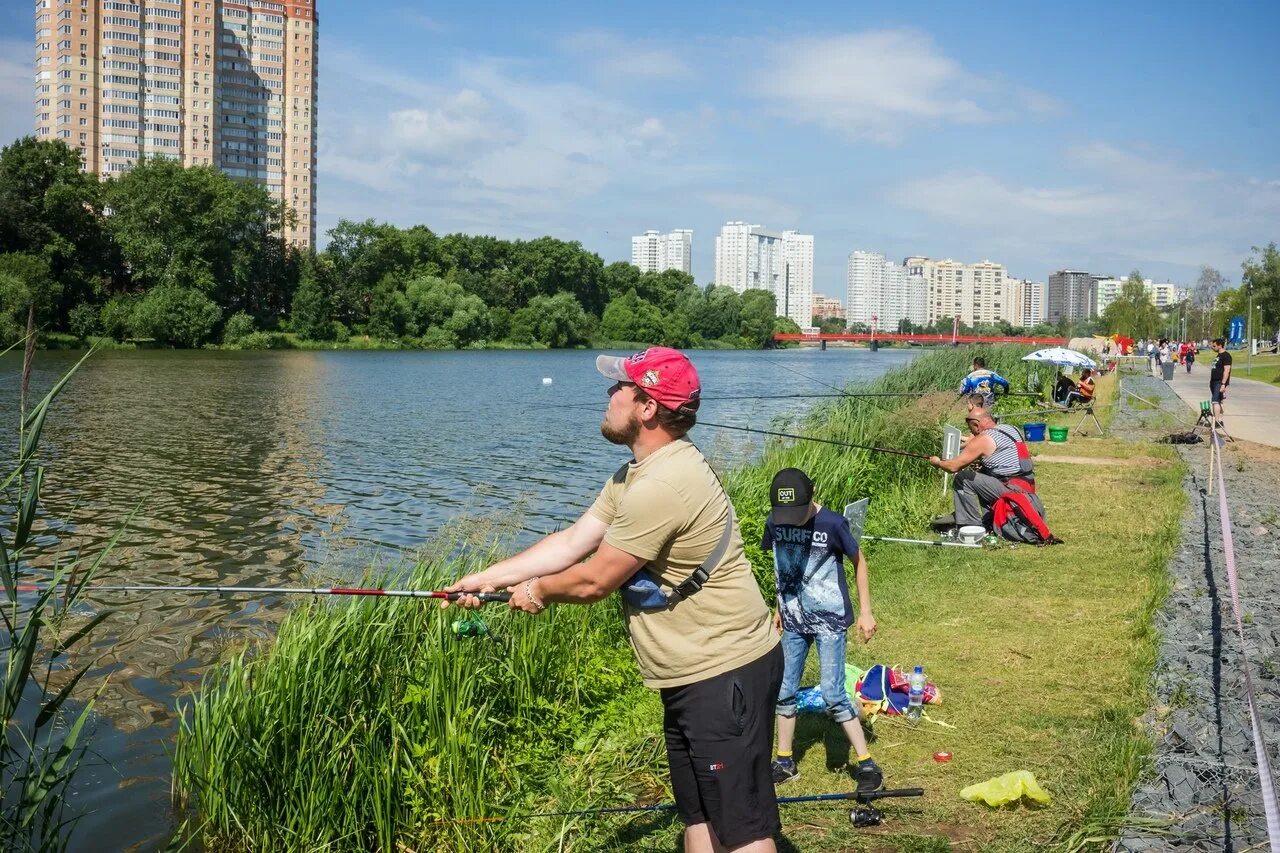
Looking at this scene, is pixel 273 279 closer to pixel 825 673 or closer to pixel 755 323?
A: pixel 755 323

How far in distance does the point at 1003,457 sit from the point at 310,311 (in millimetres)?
76374

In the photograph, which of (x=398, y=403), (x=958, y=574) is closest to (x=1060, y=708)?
(x=958, y=574)

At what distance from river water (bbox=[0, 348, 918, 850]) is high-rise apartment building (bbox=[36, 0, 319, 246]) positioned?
8048 centimetres

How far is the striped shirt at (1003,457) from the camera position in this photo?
1082 cm

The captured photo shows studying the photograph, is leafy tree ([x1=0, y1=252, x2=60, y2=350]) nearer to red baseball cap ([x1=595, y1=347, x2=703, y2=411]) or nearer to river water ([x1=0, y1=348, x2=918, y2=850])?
river water ([x1=0, y1=348, x2=918, y2=850])

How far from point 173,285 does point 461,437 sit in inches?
1995

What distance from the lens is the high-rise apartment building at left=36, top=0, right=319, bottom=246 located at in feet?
371

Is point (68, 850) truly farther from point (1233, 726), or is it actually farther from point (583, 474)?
point (583, 474)

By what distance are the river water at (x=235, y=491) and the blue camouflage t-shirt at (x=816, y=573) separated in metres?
2.85

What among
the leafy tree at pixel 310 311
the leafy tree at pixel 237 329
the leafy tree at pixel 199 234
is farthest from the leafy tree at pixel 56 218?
the leafy tree at pixel 310 311

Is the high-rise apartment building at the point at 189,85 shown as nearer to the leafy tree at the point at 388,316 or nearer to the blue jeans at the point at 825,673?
the leafy tree at the point at 388,316

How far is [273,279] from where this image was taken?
274 ft

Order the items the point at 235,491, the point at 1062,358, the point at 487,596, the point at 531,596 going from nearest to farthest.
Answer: the point at 531,596, the point at 487,596, the point at 235,491, the point at 1062,358

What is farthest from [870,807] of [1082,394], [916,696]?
[1082,394]
